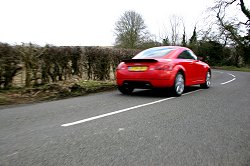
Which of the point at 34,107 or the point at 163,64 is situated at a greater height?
the point at 163,64

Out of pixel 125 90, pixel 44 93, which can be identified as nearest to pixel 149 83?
pixel 125 90

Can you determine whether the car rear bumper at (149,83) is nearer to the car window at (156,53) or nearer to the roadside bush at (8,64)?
the car window at (156,53)

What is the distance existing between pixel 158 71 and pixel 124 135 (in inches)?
148

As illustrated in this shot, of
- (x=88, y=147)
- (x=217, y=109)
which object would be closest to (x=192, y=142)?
(x=88, y=147)

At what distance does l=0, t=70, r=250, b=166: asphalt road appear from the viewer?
108 inches

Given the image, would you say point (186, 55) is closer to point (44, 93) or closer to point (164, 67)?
point (164, 67)

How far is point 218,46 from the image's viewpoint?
43031 millimetres

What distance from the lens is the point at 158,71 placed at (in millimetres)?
7066

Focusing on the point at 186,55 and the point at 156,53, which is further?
the point at 186,55

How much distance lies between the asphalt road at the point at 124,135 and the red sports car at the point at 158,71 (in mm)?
1523

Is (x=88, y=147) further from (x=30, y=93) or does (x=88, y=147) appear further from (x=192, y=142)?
(x=30, y=93)

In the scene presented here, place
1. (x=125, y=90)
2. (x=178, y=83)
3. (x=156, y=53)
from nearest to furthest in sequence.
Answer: (x=178, y=83), (x=156, y=53), (x=125, y=90)

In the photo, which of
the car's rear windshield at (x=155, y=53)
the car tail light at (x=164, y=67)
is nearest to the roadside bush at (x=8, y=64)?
the car's rear windshield at (x=155, y=53)

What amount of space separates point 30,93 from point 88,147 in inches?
195
